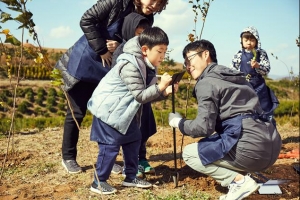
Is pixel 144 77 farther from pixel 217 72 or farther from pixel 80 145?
pixel 80 145

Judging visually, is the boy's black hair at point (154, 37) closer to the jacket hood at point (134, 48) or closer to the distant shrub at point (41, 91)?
the jacket hood at point (134, 48)

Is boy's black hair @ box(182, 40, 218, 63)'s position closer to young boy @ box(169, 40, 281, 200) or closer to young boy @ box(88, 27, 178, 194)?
young boy @ box(169, 40, 281, 200)

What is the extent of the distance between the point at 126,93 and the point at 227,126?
733 millimetres

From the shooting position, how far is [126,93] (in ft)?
7.88

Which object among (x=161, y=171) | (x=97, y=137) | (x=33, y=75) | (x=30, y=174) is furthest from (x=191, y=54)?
(x=33, y=75)

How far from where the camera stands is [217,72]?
2.32 meters

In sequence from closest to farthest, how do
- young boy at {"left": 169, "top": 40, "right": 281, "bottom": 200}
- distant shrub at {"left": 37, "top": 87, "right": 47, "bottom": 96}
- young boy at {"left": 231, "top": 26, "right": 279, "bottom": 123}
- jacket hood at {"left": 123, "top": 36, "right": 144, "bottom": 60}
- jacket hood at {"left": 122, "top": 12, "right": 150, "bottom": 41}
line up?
young boy at {"left": 169, "top": 40, "right": 281, "bottom": 200}
jacket hood at {"left": 123, "top": 36, "right": 144, "bottom": 60}
jacket hood at {"left": 122, "top": 12, "right": 150, "bottom": 41}
young boy at {"left": 231, "top": 26, "right": 279, "bottom": 123}
distant shrub at {"left": 37, "top": 87, "right": 47, "bottom": 96}

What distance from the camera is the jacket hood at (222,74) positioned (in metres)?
2.31

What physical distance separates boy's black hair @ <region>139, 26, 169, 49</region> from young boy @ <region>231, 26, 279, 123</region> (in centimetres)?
191

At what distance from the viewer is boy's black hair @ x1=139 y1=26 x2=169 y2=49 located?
2332 millimetres

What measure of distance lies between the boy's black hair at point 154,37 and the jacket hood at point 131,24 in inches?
6.9

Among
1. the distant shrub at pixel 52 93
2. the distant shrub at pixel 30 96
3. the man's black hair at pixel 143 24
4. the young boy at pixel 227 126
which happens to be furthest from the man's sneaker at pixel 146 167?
the distant shrub at pixel 52 93

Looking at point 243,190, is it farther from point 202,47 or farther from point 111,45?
point 111,45

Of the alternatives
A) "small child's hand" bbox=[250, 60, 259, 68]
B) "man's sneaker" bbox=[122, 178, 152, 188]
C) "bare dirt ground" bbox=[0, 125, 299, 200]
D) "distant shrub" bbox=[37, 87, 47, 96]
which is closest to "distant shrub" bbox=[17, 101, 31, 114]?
"distant shrub" bbox=[37, 87, 47, 96]
